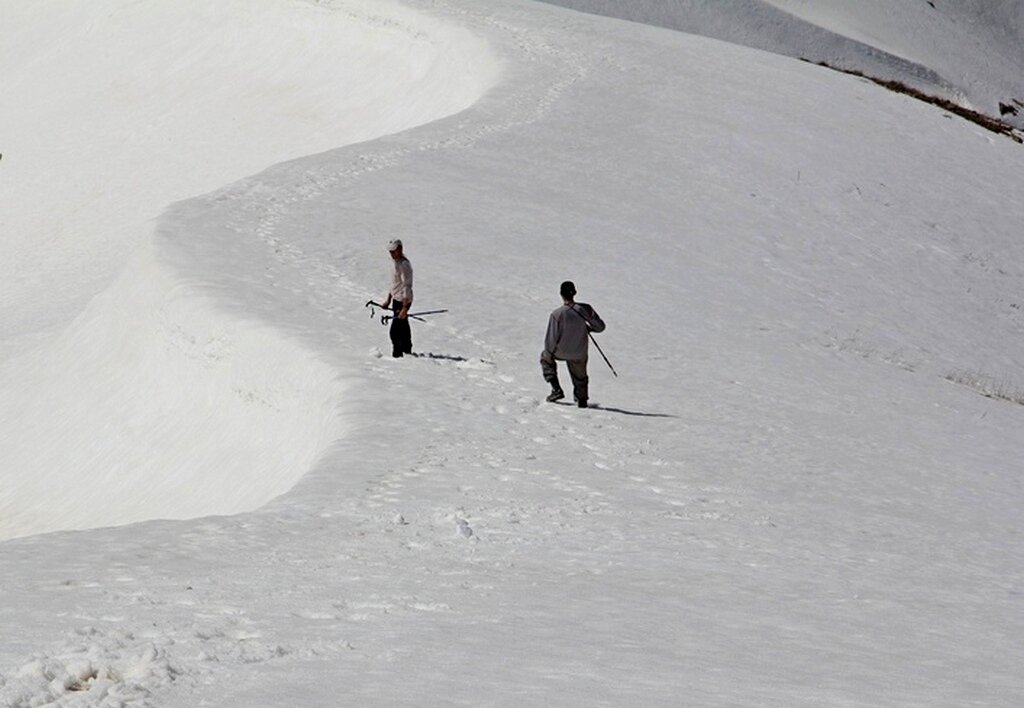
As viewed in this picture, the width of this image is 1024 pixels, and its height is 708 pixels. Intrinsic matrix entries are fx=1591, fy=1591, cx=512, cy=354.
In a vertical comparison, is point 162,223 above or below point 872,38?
below

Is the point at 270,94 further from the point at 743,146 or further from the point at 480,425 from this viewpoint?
the point at 480,425

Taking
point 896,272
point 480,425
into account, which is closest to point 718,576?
point 480,425

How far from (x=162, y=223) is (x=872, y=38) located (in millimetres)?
59357

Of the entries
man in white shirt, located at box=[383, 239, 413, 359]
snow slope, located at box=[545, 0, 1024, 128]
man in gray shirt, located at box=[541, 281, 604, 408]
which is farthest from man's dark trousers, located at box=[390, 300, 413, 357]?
snow slope, located at box=[545, 0, 1024, 128]

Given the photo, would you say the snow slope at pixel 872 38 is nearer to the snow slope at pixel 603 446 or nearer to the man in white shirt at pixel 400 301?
the snow slope at pixel 603 446

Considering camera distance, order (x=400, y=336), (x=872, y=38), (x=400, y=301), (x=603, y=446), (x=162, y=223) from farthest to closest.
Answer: (x=872, y=38) → (x=162, y=223) → (x=400, y=301) → (x=400, y=336) → (x=603, y=446)

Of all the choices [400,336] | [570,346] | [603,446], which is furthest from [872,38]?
[603,446]

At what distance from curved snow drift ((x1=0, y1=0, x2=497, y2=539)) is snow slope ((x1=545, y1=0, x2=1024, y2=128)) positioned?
28.1m

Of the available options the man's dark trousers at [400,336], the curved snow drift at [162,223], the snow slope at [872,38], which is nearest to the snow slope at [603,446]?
the man's dark trousers at [400,336]

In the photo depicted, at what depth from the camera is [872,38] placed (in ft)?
250

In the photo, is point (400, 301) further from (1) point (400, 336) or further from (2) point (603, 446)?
(2) point (603, 446)

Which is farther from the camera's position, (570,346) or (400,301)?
(400,301)

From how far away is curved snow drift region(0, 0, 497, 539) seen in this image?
54.3 feet

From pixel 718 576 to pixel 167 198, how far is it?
95.4 feet
